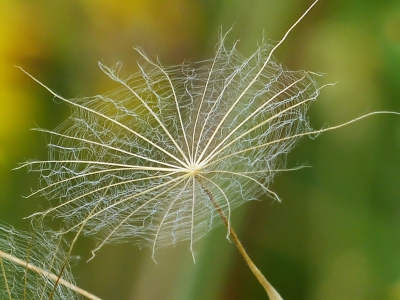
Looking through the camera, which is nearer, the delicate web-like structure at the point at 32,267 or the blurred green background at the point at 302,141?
the delicate web-like structure at the point at 32,267

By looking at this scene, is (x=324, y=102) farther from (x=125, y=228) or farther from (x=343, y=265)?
(x=125, y=228)

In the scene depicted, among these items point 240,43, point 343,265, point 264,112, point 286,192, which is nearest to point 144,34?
point 240,43

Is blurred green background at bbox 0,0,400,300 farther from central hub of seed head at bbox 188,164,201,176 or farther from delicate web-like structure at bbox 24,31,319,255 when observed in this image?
central hub of seed head at bbox 188,164,201,176

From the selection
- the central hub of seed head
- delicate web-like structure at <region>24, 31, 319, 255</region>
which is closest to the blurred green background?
delicate web-like structure at <region>24, 31, 319, 255</region>

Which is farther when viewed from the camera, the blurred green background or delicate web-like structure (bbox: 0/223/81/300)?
the blurred green background

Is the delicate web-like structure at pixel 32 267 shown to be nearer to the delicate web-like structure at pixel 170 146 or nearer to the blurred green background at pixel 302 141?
the delicate web-like structure at pixel 170 146

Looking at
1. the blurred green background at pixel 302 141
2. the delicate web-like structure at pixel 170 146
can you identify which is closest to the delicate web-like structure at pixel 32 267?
the delicate web-like structure at pixel 170 146

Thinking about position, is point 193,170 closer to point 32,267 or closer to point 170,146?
point 170,146
